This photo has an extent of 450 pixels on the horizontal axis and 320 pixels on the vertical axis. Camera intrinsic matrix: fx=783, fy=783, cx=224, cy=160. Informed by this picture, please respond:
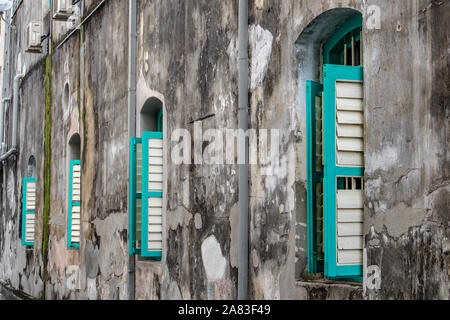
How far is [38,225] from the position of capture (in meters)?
13.9

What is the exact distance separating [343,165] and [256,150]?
4.62ft

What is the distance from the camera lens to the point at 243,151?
21.4 feet

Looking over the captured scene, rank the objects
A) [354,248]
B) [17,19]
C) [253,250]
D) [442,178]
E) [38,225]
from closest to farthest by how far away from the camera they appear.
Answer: [442,178]
[354,248]
[253,250]
[38,225]
[17,19]

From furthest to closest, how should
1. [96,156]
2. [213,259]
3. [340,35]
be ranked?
[96,156], [213,259], [340,35]

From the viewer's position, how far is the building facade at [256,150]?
4574 mm

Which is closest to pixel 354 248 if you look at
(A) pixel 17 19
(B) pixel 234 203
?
(B) pixel 234 203

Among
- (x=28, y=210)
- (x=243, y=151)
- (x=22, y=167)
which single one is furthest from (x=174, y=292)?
(x=22, y=167)

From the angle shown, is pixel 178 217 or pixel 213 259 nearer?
pixel 213 259

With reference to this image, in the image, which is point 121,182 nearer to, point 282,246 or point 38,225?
point 282,246

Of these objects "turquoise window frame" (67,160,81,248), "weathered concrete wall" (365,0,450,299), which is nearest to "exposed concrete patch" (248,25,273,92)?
"weathered concrete wall" (365,0,450,299)

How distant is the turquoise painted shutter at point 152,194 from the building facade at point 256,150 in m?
0.02

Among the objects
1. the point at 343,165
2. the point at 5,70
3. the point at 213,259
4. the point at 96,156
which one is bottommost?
the point at 213,259

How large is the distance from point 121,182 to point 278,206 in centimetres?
377

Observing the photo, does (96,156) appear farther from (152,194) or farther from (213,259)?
(213,259)
